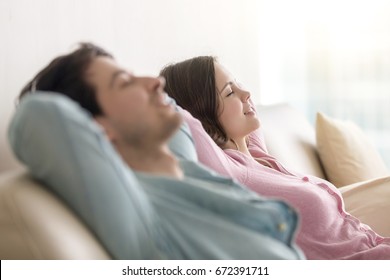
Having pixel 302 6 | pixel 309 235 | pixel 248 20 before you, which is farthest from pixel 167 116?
pixel 302 6

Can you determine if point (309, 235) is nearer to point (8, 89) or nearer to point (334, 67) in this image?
point (8, 89)

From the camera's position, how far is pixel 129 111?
1234 mm

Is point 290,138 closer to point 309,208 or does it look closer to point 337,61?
point 309,208

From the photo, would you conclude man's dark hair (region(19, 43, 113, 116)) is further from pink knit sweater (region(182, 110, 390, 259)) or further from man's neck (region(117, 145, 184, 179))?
pink knit sweater (region(182, 110, 390, 259))

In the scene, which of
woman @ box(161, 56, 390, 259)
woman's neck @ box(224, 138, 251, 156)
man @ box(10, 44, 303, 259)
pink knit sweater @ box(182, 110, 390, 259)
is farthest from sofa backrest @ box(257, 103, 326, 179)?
man @ box(10, 44, 303, 259)

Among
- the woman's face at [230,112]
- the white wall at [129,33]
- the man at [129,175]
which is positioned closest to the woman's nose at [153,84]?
the man at [129,175]

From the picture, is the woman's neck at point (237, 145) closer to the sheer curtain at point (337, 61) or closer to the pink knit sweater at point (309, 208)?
the pink knit sweater at point (309, 208)

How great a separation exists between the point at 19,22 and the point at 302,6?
2262 millimetres

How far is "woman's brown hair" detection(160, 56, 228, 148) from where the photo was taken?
1.91 metres

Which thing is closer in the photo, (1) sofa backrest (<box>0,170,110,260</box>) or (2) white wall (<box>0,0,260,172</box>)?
(1) sofa backrest (<box>0,170,110,260</box>)

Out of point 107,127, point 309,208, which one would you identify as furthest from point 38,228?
point 309,208

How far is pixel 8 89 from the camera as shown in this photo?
1703mm

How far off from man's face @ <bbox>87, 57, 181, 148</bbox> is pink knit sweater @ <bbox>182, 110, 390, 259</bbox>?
41 cm

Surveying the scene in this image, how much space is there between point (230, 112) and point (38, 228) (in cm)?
91
